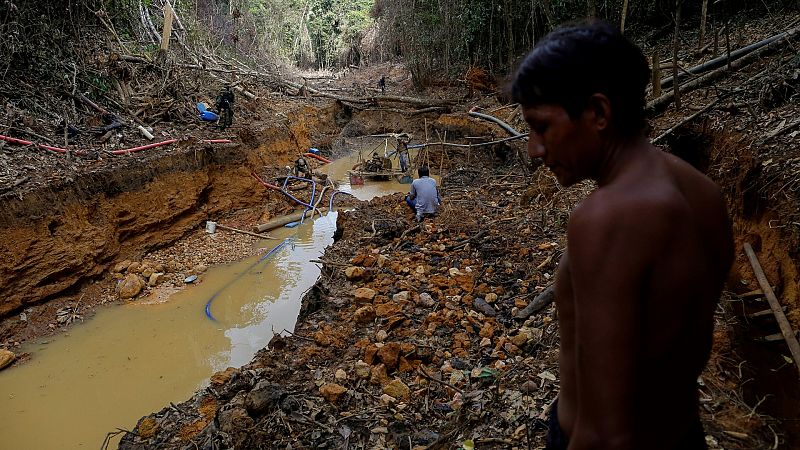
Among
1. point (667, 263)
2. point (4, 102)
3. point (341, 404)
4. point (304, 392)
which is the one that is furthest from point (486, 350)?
point (4, 102)

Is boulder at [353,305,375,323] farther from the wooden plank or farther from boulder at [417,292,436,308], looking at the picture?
the wooden plank

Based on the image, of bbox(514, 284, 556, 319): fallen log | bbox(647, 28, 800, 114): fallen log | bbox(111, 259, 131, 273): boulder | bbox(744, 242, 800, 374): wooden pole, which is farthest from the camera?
bbox(111, 259, 131, 273): boulder

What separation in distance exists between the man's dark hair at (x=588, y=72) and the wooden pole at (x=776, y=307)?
2.14 meters

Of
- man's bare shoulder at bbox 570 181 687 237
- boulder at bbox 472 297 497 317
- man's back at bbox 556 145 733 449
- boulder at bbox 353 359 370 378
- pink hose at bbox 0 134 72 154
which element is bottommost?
boulder at bbox 353 359 370 378

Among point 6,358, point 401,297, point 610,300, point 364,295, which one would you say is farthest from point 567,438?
point 6,358

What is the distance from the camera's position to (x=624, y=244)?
76 cm

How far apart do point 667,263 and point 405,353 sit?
2948mm

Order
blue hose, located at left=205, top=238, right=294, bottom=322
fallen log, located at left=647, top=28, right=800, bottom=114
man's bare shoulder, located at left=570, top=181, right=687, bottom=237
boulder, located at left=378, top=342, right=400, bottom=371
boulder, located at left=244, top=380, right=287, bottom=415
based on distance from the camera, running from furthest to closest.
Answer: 1. blue hose, located at left=205, top=238, right=294, bottom=322
2. fallen log, located at left=647, top=28, right=800, bottom=114
3. boulder, located at left=378, top=342, right=400, bottom=371
4. boulder, located at left=244, top=380, right=287, bottom=415
5. man's bare shoulder, located at left=570, top=181, right=687, bottom=237

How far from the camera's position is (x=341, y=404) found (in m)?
3.22

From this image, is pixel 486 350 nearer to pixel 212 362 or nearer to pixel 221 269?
pixel 212 362

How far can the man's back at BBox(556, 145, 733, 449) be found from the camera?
2.53 ft

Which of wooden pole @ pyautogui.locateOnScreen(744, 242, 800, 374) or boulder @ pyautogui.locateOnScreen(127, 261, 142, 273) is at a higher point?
wooden pole @ pyautogui.locateOnScreen(744, 242, 800, 374)

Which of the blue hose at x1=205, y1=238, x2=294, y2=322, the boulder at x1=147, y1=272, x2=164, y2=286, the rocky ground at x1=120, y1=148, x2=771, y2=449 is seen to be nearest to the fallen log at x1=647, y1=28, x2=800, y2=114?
the rocky ground at x1=120, y1=148, x2=771, y2=449

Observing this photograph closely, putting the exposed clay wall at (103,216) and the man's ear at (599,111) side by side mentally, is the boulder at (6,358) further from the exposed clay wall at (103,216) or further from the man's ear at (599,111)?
the man's ear at (599,111)
